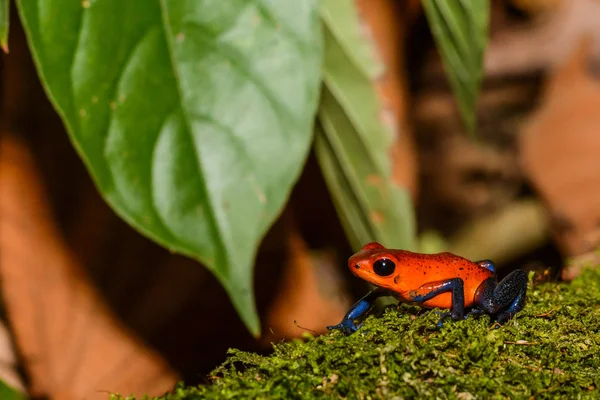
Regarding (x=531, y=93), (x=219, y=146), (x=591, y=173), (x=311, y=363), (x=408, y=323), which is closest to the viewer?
(x=311, y=363)

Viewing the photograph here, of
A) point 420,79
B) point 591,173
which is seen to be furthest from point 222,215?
point 420,79

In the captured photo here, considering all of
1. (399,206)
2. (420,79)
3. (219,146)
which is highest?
(219,146)

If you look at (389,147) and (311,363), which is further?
(389,147)

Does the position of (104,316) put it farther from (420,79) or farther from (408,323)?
(420,79)

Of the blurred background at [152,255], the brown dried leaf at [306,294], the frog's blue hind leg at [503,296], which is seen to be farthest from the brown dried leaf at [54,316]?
the frog's blue hind leg at [503,296]

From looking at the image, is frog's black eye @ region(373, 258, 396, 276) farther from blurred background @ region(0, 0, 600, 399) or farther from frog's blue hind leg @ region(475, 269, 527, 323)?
blurred background @ region(0, 0, 600, 399)

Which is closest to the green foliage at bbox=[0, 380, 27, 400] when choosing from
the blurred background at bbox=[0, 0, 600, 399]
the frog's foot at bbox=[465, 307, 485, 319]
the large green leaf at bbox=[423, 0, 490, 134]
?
the blurred background at bbox=[0, 0, 600, 399]
